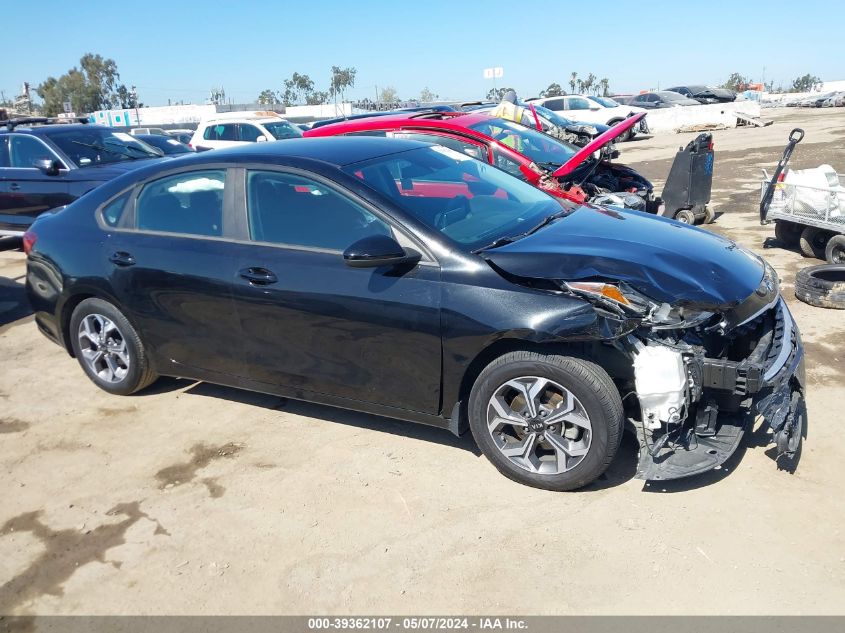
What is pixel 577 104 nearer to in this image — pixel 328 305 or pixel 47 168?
pixel 47 168

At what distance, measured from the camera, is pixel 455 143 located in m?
8.13

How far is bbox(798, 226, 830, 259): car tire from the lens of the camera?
7.33 metres

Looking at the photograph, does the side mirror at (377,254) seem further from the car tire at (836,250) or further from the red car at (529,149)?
the car tire at (836,250)

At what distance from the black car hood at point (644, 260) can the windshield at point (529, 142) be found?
15.0ft

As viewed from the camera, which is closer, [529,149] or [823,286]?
[823,286]

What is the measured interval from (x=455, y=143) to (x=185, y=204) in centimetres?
436

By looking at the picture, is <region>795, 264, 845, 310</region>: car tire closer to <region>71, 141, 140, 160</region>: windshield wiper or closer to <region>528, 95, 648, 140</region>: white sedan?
<region>71, 141, 140, 160</region>: windshield wiper

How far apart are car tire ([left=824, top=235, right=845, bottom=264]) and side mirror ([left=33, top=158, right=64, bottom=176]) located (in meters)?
8.97

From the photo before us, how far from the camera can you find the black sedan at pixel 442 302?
131 inches

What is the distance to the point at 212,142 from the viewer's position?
1609cm

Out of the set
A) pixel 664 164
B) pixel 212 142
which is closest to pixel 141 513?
pixel 212 142

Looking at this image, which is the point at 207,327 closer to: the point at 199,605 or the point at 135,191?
the point at 135,191

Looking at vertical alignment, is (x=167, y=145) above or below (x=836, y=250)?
above

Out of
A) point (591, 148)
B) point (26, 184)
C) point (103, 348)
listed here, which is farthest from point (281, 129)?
point (103, 348)
